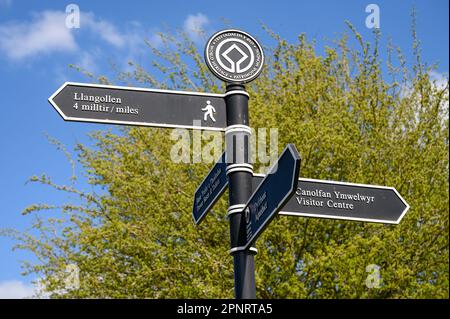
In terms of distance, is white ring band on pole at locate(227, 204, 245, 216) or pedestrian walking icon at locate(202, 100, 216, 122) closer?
white ring band on pole at locate(227, 204, 245, 216)

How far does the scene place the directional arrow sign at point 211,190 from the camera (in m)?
4.92

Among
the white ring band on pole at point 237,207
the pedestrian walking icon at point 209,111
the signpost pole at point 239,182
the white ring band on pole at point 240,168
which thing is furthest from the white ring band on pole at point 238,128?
the white ring band on pole at point 237,207

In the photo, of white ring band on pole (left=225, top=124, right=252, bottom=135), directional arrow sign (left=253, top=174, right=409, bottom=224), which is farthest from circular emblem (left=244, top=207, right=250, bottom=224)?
white ring band on pole (left=225, top=124, right=252, bottom=135)

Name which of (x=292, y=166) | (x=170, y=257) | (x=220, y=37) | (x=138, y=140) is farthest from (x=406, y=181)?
(x=292, y=166)

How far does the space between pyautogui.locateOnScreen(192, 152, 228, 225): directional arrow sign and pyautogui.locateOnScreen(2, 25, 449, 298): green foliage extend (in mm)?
5884

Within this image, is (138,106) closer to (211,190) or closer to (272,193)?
(211,190)

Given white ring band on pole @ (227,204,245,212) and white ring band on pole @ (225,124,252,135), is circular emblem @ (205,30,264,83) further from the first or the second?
white ring band on pole @ (227,204,245,212)

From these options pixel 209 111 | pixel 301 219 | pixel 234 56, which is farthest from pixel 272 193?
pixel 301 219

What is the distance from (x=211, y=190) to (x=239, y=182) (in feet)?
1.53

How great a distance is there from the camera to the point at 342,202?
192 inches

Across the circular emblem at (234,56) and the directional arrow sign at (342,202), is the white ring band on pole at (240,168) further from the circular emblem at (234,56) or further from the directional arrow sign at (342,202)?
the circular emblem at (234,56)

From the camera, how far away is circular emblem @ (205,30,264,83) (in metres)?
4.95

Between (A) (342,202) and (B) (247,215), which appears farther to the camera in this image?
(A) (342,202)

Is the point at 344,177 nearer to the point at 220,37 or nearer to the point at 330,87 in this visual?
the point at 330,87
